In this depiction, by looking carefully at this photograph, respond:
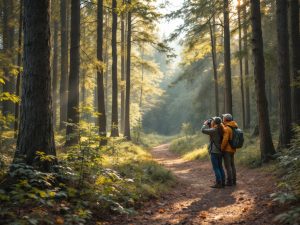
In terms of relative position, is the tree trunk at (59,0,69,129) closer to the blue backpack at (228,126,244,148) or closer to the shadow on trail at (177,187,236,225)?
the blue backpack at (228,126,244,148)

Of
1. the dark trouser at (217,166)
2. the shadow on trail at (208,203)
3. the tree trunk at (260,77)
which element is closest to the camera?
the shadow on trail at (208,203)

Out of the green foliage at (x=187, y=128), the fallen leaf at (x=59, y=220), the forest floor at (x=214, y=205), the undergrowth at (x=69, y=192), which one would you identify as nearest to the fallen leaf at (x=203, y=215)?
the forest floor at (x=214, y=205)

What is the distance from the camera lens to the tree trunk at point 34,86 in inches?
248

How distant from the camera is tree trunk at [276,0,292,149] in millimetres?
11773

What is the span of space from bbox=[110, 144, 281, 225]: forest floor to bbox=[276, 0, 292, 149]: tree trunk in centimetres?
188

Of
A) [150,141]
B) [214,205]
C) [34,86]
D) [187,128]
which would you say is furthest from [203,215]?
[150,141]

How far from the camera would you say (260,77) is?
12.0 m

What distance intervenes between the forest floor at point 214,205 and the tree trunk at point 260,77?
1.39 meters

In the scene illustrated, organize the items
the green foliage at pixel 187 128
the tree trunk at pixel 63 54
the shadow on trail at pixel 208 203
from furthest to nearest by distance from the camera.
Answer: the green foliage at pixel 187 128
the tree trunk at pixel 63 54
the shadow on trail at pixel 208 203

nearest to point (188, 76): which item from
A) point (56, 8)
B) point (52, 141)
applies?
point (56, 8)

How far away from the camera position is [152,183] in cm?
945

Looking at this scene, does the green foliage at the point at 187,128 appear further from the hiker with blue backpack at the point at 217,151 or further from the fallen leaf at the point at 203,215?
the fallen leaf at the point at 203,215

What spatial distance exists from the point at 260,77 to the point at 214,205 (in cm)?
610

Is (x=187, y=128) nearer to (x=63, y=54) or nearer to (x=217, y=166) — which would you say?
(x=63, y=54)
